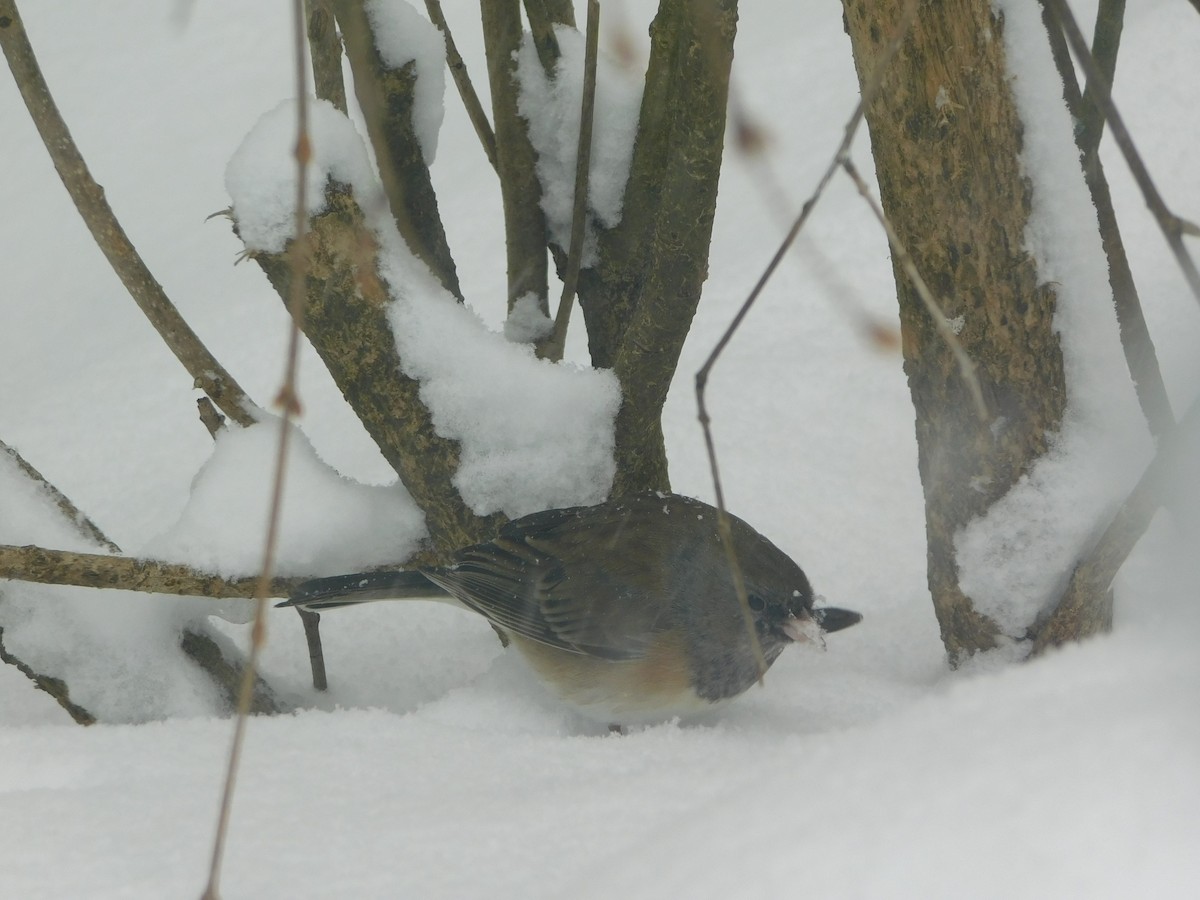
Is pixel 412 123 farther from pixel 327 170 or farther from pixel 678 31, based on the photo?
pixel 678 31

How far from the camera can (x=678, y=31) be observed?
1.97 meters

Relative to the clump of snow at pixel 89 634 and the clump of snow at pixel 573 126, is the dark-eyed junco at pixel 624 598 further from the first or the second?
the clump of snow at pixel 573 126

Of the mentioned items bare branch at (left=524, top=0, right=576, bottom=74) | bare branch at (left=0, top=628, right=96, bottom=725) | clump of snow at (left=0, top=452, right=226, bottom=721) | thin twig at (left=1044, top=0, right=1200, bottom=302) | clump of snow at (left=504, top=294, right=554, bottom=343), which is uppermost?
bare branch at (left=524, top=0, right=576, bottom=74)

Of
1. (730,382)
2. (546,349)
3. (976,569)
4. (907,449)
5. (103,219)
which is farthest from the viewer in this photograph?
(730,382)

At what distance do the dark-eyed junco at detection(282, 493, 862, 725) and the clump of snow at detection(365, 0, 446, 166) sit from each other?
2.76 feet

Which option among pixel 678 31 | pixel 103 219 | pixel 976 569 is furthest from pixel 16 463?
pixel 976 569

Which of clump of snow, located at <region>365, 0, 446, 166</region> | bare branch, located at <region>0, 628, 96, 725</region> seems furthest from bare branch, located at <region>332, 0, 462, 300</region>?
bare branch, located at <region>0, 628, 96, 725</region>

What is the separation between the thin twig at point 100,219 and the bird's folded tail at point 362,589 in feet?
1.28

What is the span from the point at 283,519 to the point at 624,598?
670 mm

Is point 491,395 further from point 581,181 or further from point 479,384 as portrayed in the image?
point 581,181

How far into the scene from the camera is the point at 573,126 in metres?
2.36

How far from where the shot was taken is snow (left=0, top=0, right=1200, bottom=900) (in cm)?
89

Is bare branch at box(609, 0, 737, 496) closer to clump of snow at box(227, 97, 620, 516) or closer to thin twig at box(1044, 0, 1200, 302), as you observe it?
clump of snow at box(227, 97, 620, 516)

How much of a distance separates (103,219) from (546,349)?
92 centimetres
